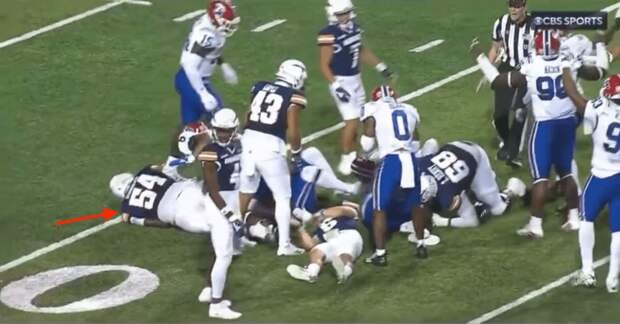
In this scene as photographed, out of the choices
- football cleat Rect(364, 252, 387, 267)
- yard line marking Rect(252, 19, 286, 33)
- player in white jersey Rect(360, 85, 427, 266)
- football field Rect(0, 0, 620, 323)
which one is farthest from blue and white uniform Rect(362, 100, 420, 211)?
yard line marking Rect(252, 19, 286, 33)

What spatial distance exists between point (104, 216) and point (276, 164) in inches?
80.4

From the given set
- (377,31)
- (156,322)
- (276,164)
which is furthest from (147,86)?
(156,322)

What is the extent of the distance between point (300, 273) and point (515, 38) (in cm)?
373

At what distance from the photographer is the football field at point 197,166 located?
507 inches

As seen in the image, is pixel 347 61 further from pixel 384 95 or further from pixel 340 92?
pixel 384 95

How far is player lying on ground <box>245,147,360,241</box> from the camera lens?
547 inches

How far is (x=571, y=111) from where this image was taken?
1396cm

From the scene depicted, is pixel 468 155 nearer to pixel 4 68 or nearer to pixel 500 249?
pixel 500 249

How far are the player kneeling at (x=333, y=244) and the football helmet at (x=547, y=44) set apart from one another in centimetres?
218

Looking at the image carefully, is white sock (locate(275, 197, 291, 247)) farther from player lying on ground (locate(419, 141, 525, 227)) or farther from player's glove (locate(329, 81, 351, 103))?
player's glove (locate(329, 81, 351, 103))

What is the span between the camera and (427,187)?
45.5 ft

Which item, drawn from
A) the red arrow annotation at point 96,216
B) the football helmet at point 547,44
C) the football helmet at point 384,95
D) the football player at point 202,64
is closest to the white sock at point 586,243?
the football helmet at point 547,44

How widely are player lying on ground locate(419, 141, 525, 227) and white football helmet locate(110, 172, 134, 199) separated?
9.07 feet

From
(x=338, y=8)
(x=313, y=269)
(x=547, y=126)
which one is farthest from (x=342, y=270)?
(x=338, y=8)
